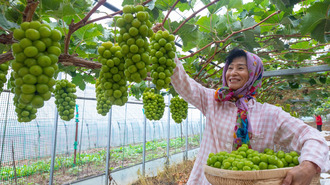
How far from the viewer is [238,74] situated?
6.29 ft

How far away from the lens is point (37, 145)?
504cm

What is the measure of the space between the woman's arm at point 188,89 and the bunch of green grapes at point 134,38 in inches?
16.7

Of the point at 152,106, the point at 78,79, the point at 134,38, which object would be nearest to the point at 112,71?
the point at 134,38

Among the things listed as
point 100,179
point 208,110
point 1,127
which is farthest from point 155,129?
point 208,110

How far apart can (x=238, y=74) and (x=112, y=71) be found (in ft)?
4.00

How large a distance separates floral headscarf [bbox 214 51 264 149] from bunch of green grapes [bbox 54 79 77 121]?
179 centimetres

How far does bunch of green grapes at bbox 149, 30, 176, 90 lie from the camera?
1.20 m

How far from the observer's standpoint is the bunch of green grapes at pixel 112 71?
Result: 1.15 m

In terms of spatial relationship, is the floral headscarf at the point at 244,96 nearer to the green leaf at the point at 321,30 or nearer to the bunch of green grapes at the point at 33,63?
the green leaf at the point at 321,30

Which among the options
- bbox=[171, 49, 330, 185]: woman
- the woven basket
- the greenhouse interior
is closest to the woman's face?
bbox=[171, 49, 330, 185]: woman

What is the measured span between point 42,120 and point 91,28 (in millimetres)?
4196

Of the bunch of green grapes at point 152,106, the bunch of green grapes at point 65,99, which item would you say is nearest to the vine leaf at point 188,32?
the bunch of green grapes at point 65,99

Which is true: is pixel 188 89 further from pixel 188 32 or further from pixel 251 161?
pixel 251 161

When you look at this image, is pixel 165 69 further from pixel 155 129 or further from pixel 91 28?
pixel 155 129
